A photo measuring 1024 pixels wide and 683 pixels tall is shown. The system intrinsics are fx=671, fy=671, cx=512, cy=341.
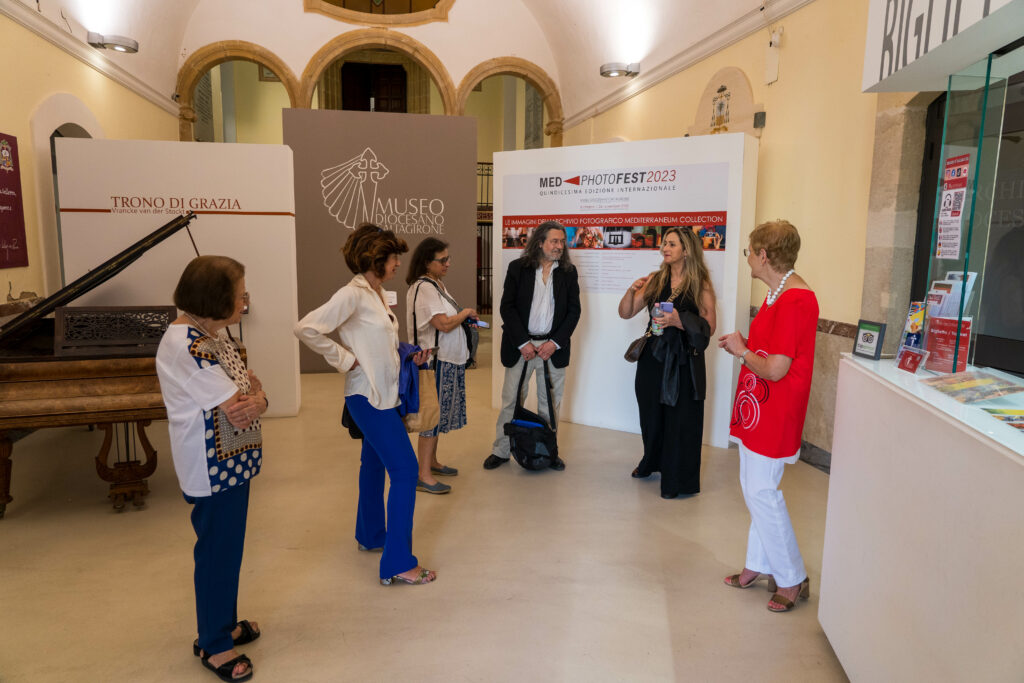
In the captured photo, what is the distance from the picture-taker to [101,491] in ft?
13.9

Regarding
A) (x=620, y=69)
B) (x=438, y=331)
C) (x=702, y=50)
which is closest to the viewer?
(x=438, y=331)

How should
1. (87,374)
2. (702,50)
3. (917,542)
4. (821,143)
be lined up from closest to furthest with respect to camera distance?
(917,542)
(87,374)
(821,143)
(702,50)

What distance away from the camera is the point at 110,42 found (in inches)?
276

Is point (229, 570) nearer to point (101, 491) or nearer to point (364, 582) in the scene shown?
point (364, 582)

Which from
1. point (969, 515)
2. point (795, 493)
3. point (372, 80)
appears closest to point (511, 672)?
point (969, 515)

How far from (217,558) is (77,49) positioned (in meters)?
6.68

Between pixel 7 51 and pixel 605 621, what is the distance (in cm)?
625

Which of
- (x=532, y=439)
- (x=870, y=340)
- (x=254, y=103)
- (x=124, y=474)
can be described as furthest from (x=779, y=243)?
(x=254, y=103)

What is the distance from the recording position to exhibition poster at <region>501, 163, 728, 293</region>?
498cm

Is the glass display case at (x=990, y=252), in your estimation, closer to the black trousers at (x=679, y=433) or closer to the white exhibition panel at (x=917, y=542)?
the white exhibition panel at (x=917, y=542)

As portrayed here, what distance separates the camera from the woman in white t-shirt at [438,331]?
392 centimetres

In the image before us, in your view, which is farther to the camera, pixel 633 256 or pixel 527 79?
pixel 527 79

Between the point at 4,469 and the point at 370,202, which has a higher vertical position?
the point at 370,202

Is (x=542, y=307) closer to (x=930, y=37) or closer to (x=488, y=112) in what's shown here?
(x=930, y=37)
